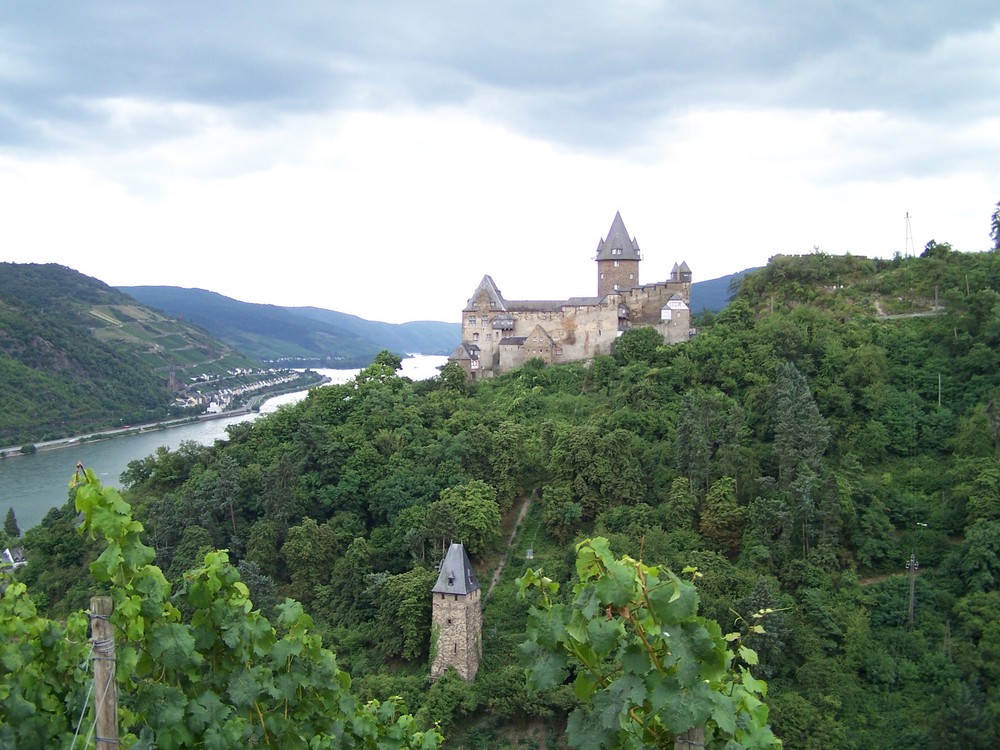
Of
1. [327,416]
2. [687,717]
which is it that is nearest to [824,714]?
[687,717]

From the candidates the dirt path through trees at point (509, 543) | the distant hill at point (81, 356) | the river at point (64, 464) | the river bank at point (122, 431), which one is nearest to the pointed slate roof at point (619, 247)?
the river at point (64, 464)

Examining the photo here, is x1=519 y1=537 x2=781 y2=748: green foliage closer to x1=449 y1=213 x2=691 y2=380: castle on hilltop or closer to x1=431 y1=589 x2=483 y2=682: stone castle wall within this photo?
x1=431 y1=589 x2=483 y2=682: stone castle wall

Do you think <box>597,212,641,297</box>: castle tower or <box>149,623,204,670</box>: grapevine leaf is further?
<box>597,212,641,297</box>: castle tower

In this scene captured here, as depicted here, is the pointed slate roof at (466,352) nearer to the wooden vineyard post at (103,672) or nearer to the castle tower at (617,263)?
the castle tower at (617,263)

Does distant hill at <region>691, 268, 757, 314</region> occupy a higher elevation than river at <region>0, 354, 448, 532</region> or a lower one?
higher

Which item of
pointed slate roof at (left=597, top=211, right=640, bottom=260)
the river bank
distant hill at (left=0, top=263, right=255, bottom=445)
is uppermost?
pointed slate roof at (left=597, top=211, right=640, bottom=260)

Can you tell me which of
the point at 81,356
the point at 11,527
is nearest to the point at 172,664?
the point at 11,527

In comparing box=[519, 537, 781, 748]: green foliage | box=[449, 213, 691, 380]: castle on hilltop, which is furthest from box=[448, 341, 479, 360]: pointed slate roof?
box=[519, 537, 781, 748]: green foliage
